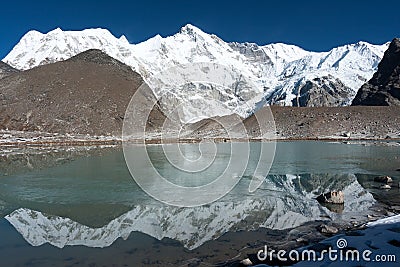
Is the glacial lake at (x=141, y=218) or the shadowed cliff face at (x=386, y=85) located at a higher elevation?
the shadowed cliff face at (x=386, y=85)

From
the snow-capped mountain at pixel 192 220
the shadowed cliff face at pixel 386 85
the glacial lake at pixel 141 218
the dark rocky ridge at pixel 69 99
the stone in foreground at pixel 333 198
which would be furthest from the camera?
the shadowed cliff face at pixel 386 85

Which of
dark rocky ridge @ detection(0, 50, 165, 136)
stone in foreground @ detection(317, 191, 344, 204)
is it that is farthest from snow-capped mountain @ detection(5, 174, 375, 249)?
dark rocky ridge @ detection(0, 50, 165, 136)

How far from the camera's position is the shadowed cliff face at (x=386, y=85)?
6068 inches

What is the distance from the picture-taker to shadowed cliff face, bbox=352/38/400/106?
506 feet

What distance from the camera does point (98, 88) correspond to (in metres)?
149

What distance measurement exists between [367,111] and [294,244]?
353 feet

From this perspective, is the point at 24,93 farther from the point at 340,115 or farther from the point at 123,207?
the point at 123,207

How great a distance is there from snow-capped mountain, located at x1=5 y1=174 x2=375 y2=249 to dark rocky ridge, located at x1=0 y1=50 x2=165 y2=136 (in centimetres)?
10597

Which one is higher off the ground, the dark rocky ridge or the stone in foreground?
the dark rocky ridge

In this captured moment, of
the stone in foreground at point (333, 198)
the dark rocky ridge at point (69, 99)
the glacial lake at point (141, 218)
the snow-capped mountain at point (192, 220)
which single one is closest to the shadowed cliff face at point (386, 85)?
the dark rocky ridge at point (69, 99)

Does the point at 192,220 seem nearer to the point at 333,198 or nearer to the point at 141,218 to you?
the point at 141,218

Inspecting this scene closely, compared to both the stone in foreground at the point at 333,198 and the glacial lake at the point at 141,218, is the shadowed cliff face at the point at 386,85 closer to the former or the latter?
the glacial lake at the point at 141,218

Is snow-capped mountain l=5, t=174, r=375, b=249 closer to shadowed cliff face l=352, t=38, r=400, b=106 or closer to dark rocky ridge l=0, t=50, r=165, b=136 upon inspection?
dark rocky ridge l=0, t=50, r=165, b=136

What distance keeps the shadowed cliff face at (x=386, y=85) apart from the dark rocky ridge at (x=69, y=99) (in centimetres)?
9294
